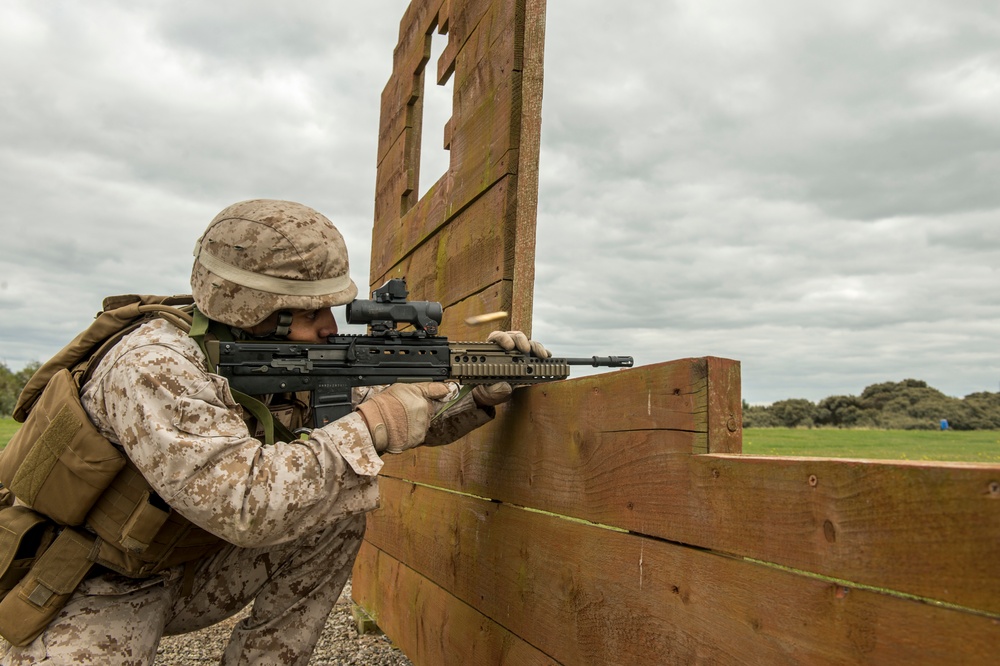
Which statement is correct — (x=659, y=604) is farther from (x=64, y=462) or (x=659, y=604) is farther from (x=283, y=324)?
(x=64, y=462)

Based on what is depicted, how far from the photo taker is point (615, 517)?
82.9 inches

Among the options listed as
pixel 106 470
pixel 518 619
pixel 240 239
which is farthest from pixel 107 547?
pixel 518 619

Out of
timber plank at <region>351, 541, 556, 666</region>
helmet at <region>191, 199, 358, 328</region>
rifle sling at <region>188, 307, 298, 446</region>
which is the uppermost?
helmet at <region>191, 199, 358, 328</region>

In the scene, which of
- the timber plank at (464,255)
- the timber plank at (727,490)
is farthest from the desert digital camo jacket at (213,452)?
the timber plank at (464,255)

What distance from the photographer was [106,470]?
2.39 m

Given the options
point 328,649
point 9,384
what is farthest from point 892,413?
point 9,384

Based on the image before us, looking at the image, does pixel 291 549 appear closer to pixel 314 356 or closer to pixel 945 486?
pixel 314 356

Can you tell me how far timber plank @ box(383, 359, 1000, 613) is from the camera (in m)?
1.21

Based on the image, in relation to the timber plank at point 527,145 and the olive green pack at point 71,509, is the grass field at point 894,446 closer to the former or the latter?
the timber plank at point 527,145

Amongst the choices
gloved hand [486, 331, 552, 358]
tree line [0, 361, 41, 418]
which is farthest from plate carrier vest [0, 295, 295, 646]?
tree line [0, 361, 41, 418]

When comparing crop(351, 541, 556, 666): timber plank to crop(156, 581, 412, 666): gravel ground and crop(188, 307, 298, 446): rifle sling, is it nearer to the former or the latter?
crop(156, 581, 412, 666): gravel ground

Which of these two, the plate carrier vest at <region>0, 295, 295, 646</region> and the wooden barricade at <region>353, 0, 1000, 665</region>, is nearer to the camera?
the wooden barricade at <region>353, 0, 1000, 665</region>

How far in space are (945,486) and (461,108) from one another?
320 centimetres

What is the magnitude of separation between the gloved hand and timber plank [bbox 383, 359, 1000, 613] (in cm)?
15
